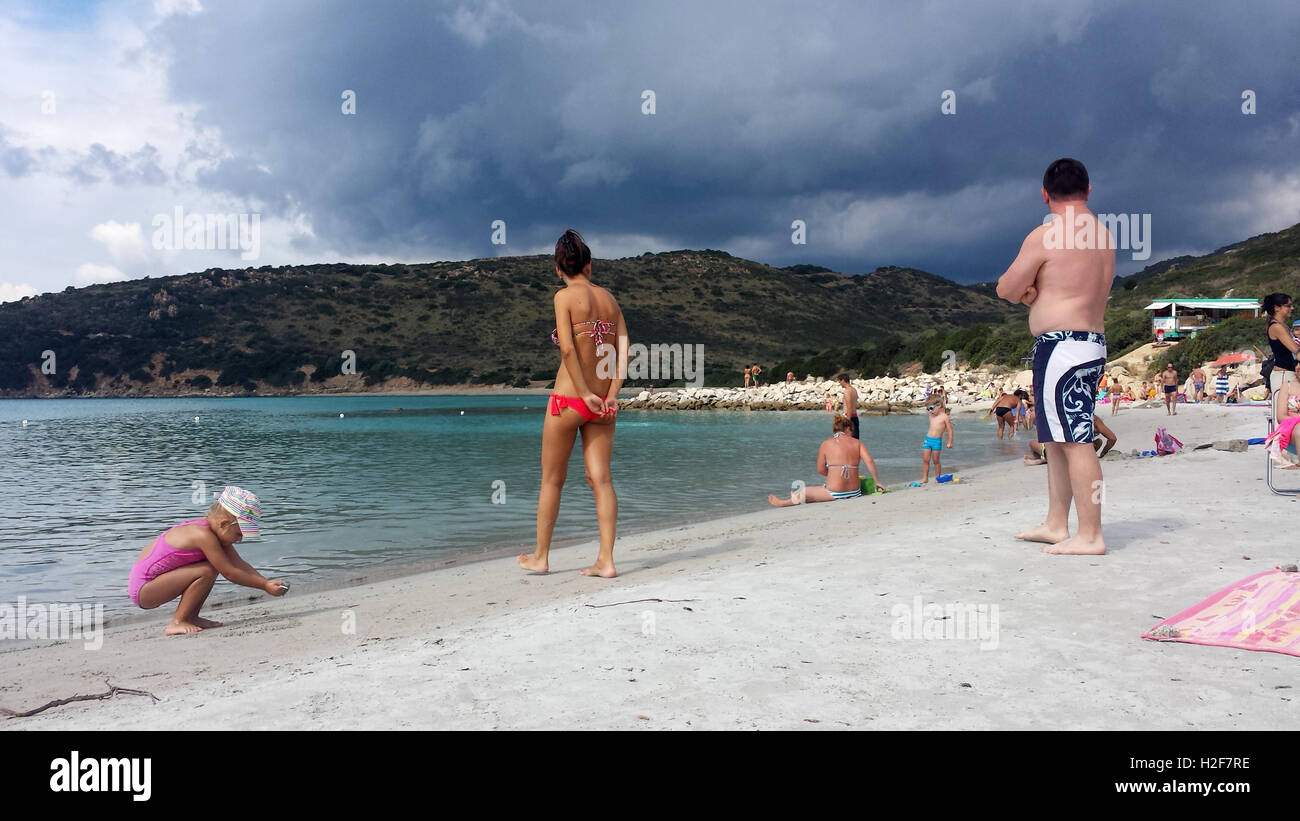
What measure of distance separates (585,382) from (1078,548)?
3057 millimetres

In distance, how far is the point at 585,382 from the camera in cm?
541

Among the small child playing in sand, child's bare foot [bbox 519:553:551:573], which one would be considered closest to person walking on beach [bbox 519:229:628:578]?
child's bare foot [bbox 519:553:551:573]

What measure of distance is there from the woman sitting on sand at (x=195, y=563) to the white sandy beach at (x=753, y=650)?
27 cm

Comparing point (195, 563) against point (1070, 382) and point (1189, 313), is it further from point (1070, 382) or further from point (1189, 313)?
point (1189, 313)

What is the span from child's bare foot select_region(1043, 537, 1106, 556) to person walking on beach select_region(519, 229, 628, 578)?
268 cm

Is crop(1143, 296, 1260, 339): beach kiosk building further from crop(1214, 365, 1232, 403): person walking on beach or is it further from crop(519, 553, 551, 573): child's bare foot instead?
crop(519, 553, 551, 573): child's bare foot

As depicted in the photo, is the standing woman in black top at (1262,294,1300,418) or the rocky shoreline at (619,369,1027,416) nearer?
the standing woman in black top at (1262,294,1300,418)

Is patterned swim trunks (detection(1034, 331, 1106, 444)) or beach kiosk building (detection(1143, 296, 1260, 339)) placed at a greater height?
beach kiosk building (detection(1143, 296, 1260, 339))

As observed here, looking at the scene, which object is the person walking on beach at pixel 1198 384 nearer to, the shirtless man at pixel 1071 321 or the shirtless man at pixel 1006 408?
the shirtless man at pixel 1006 408

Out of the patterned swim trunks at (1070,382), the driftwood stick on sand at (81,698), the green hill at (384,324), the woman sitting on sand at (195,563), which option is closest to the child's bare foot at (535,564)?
the woman sitting on sand at (195,563)

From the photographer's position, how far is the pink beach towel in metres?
3.18

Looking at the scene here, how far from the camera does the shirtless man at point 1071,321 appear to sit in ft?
15.7

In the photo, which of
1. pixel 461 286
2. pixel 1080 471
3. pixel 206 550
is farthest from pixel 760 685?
pixel 461 286

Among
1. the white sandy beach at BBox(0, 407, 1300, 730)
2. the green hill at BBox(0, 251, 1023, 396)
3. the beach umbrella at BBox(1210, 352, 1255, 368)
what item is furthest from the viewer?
the green hill at BBox(0, 251, 1023, 396)
